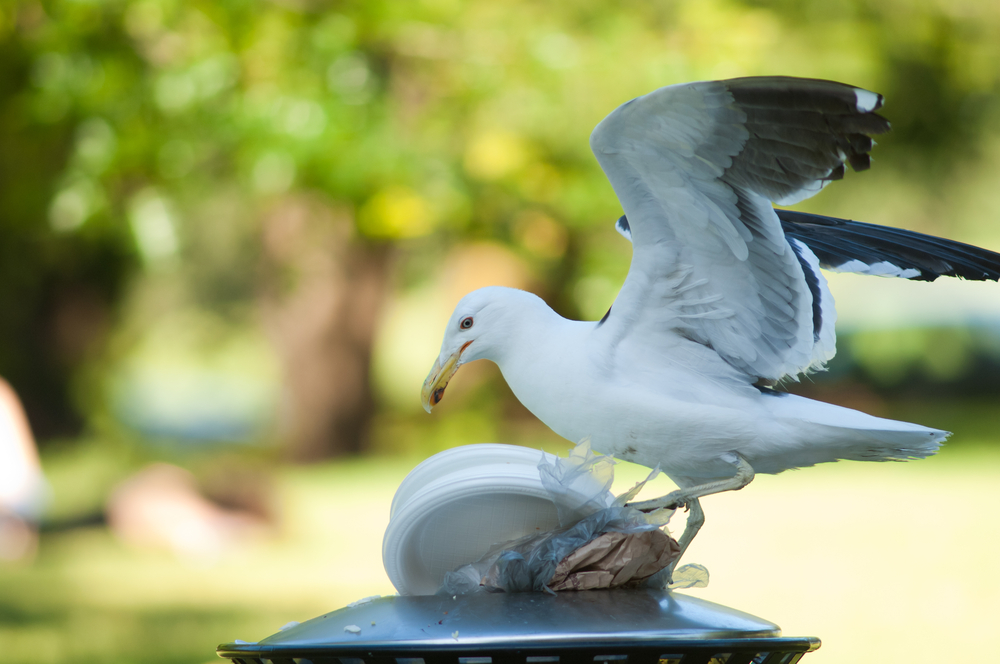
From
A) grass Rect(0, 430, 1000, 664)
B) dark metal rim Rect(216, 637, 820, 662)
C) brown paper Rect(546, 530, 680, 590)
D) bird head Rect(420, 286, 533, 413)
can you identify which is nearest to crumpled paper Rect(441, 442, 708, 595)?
brown paper Rect(546, 530, 680, 590)

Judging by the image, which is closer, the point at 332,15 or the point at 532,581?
the point at 532,581

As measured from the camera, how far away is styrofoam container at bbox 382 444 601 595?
1961 mm

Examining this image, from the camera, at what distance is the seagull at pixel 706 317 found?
6.63 ft

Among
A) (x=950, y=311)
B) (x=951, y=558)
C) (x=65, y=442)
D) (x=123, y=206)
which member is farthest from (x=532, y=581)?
(x=950, y=311)

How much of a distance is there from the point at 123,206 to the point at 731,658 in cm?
536

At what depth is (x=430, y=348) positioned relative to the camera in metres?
24.7

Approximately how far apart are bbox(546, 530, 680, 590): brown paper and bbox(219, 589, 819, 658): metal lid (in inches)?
1.1

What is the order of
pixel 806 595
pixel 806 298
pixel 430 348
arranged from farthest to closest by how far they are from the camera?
1. pixel 430 348
2. pixel 806 595
3. pixel 806 298

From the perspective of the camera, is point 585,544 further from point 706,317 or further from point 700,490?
point 706,317

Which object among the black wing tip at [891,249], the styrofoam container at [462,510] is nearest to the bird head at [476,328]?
the styrofoam container at [462,510]

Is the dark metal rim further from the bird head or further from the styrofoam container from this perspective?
the bird head

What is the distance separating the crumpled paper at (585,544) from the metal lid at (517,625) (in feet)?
0.11

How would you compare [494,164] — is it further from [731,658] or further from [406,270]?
[406,270]

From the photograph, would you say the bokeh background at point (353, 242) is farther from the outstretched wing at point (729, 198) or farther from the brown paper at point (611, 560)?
the brown paper at point (611, 560)
